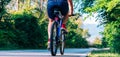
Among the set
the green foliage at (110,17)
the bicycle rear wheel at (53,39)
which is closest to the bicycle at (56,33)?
the bicycle rear wheel at (53,39)

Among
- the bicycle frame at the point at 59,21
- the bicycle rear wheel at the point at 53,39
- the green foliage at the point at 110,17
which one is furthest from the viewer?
the green foliage at the point at 110,17

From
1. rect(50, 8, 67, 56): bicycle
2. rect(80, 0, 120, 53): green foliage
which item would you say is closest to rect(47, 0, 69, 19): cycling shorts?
rect(50, 8, 67, 56): bicycle

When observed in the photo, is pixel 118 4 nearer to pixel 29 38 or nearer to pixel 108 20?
pixel 108 20

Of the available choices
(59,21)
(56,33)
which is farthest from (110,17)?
(56,33)

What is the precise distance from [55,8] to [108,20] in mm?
5932

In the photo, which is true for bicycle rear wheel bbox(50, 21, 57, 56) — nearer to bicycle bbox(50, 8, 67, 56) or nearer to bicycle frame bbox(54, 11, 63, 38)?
bicycle bbox(50, 8, 67, 56)

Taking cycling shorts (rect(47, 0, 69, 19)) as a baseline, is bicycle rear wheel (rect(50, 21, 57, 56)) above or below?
below

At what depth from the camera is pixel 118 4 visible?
1341 cm

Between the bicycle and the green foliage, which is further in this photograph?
the green foliage

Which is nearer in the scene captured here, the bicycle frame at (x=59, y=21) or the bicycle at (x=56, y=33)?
the bicycle at (x=56, y=33)

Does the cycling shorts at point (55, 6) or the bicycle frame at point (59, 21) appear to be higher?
the cycling shorts at point (55, 6)

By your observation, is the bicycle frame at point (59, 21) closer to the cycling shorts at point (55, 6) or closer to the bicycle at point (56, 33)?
the bicycle at point (56, 33)

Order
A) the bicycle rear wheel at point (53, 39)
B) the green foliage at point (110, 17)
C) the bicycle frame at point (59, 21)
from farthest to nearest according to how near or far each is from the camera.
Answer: the green foliage at point (110, 17), the bicycle frame at point (59, 21), the bicycle rear wheel at point (53, 39)

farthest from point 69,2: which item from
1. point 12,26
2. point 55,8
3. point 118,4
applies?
point 12,26
